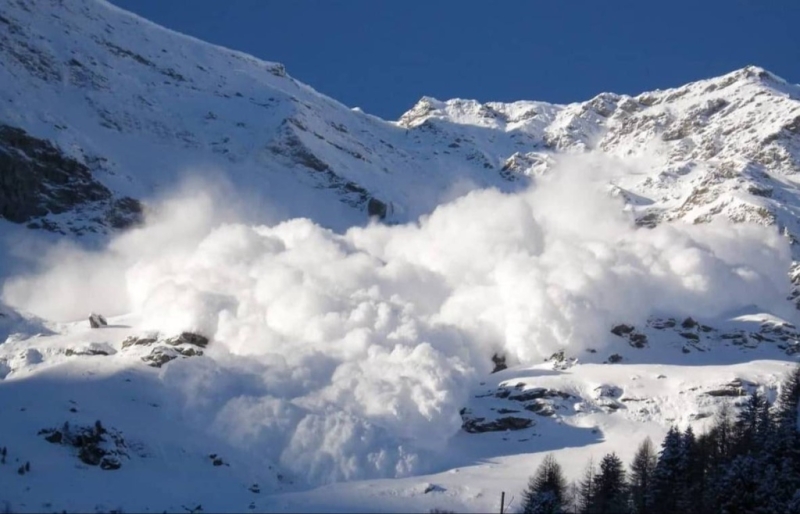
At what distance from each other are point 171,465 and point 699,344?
93.6 meters

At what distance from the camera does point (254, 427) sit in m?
116

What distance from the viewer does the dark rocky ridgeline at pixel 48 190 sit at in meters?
185

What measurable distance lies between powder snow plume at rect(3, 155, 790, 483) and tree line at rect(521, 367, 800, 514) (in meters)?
21.9

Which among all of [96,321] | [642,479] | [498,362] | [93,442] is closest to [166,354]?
[96,321]

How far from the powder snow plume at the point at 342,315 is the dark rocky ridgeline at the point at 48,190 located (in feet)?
21.2

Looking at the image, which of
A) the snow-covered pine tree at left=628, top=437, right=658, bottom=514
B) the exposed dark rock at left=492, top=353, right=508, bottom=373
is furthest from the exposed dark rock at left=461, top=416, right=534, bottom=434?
the exposed dark rock at left=492, top=353, right=508, bottom=373

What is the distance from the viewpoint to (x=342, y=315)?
154 meters

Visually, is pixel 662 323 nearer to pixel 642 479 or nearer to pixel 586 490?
pixel 642 479

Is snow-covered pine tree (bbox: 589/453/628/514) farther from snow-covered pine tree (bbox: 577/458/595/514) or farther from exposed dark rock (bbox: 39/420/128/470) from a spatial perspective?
exposed dark rock (bbox: 39/420/128/470)

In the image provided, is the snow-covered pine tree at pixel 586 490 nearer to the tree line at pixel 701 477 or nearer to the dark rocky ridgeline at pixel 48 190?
the tree line at pixel 701 477

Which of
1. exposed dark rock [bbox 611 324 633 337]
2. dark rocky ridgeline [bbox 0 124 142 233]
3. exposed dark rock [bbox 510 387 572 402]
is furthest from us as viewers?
dark rocky ridgeline [bbox 0 124 142 233]

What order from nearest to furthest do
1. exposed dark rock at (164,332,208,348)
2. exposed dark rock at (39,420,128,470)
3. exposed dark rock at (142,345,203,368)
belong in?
exposed dark rock at (39,420,128,470) → exposed dark rock at (142,345,203,368) → exposed dark rock at (164,332,208,348)

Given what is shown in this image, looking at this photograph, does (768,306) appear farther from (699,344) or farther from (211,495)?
(211,495)

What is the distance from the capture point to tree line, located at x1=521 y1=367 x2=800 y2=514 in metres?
78.9
